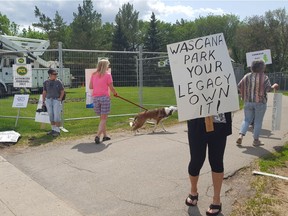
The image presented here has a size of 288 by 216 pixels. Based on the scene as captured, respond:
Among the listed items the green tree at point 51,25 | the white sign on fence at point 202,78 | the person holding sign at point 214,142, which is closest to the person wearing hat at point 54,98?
the white sign on fence at point 202,78

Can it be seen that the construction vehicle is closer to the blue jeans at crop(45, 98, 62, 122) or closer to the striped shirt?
the blue jeans at crop(45, 98, 62, 122)

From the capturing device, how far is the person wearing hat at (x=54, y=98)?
8.49 m

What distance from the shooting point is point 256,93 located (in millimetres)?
7301

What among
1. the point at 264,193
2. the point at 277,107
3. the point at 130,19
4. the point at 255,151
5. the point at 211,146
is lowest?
the point at 264,193

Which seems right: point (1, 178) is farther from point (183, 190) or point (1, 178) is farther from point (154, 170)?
point (183, 190)

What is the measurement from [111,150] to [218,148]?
11.1 feet

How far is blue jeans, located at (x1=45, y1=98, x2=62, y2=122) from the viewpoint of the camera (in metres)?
8.58

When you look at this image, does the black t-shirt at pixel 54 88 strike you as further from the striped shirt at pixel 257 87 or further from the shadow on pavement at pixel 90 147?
the striped shirt at pixel 257 87

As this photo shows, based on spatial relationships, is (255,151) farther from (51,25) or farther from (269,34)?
(51,25)

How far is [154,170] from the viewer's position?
5.80 meters

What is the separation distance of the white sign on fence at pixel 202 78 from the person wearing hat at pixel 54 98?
4951mm

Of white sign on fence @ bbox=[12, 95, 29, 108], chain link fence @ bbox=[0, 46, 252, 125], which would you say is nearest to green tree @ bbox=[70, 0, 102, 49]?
chain link fence @ bbox=[0, 46, 252, 125]

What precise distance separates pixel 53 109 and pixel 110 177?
12.2 feet

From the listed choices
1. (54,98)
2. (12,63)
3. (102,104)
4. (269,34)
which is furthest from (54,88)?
(269,34)
